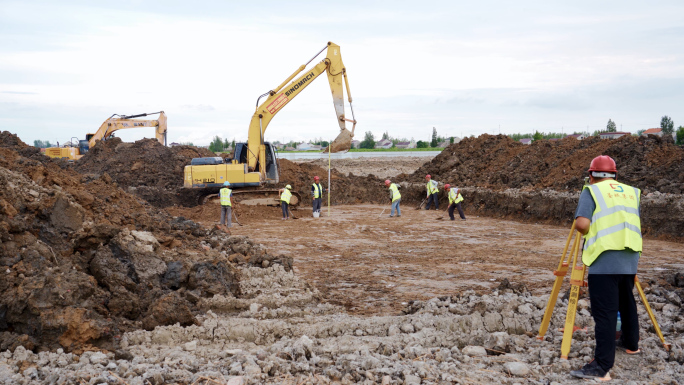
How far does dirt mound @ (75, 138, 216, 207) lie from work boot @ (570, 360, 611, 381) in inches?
665

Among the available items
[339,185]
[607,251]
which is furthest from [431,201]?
[607,251]

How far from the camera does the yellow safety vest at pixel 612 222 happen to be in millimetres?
3910

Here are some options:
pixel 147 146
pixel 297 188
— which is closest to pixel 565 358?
pixel 297 188

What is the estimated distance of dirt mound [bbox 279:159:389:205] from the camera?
22.6 m

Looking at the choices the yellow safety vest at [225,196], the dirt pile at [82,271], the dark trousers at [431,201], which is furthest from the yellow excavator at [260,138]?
the dirt pile at [82,271]

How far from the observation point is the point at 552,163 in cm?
2094

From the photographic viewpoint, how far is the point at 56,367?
159 inches

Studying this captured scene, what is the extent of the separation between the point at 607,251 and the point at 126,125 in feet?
86.4

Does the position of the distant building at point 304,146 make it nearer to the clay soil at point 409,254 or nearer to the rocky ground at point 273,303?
the clay soil at point 409,254

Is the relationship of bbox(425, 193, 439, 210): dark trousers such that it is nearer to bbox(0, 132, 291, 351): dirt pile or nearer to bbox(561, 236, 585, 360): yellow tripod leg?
bbox(0, 132, 291, 351): dirt pile

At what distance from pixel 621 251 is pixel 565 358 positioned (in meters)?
0.95

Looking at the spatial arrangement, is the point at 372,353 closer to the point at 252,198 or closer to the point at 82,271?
the point at 82,271

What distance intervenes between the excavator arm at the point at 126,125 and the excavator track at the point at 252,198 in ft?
31.6

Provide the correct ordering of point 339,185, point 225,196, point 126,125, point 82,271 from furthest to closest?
point 126,125
point 339,185
point 225,196
point 82,271
